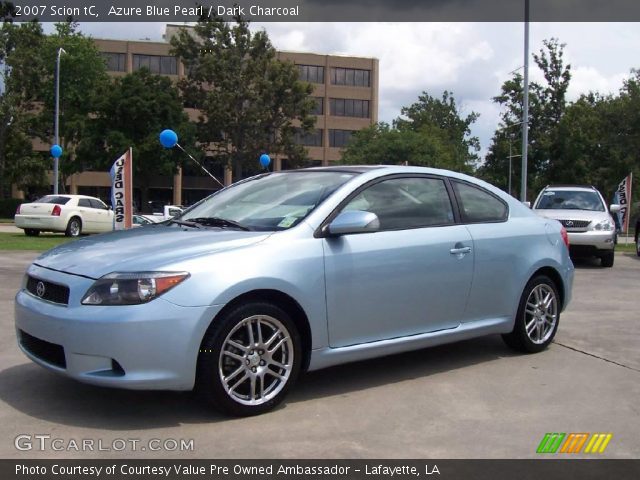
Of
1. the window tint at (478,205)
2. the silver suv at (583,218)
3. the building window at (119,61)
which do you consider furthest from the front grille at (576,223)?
the building window at (119,61)

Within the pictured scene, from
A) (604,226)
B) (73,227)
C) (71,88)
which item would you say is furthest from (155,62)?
(604,226)

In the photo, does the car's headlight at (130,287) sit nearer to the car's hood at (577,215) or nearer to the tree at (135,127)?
the car's hood at (577,215)

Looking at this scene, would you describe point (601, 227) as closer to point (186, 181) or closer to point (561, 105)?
point (561, 105)

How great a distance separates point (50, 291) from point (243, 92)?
4533 cm

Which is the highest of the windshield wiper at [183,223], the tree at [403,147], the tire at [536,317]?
the tree at [403,147]

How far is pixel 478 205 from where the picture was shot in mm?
5492

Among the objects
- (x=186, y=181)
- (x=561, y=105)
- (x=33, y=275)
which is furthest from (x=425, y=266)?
(x=186, y=181)

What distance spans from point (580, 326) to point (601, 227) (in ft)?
24.2

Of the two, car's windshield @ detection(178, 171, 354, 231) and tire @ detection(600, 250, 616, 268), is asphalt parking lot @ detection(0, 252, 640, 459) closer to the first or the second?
car's windshield @ detection(178, 171, 354, 231)

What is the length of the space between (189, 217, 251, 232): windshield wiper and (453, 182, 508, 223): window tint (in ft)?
6.16

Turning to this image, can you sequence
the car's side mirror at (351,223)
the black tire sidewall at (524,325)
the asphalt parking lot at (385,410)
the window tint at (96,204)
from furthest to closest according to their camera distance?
1. the window tint at (96,204)
2. the black tire sidewall at (524,325)
3. the car's side mirror at (351,223)
4. the asphalt parking lot at (385,410)

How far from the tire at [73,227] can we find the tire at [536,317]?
60.6 ft

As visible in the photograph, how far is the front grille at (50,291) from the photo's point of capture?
3.91 meters
